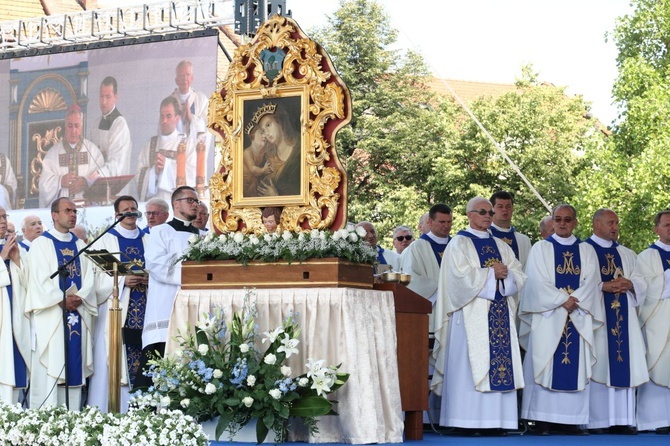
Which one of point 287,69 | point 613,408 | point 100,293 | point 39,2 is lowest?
point 613,408

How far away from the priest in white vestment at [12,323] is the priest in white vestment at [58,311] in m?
0.10

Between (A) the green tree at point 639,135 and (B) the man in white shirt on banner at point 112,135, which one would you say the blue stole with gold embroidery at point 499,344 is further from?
(A) the green tree at point 639,135

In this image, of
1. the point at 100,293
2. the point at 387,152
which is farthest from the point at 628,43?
the point at 100,293

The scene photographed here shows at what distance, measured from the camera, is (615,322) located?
12.2m

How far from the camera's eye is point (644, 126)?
2669 cm

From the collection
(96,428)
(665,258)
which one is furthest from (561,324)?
(96,428)

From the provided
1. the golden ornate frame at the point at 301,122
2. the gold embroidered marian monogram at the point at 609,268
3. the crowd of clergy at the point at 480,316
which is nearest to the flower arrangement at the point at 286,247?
the golden ornate frame at the point at 301,122

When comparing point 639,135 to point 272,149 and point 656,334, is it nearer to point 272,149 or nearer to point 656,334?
point 656,334

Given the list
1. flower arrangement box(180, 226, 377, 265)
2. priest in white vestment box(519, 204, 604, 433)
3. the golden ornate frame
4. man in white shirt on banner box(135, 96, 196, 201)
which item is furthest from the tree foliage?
flower arrangement box(180, 226, 377, 265)

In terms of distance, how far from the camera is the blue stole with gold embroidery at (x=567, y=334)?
11.6m

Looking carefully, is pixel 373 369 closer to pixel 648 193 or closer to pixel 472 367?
pixel 472 367

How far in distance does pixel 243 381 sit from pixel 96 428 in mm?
1502

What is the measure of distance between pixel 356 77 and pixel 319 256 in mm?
29955

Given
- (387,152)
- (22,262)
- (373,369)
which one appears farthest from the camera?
(387,152)
